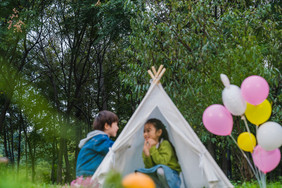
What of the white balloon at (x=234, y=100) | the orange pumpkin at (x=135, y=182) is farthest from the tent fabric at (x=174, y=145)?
the orange pumpkin at (x=135, y=182)

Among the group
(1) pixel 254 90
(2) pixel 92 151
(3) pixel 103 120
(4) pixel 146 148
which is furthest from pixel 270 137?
(2) pixel 92 151

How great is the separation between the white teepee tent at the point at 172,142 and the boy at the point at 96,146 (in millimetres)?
204

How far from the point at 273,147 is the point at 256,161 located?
35 cm

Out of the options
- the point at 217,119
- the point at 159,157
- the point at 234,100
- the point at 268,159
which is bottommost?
the point at 268,159

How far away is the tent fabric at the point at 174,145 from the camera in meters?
Result: 3.38

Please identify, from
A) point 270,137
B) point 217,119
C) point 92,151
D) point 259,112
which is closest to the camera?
point 270,137

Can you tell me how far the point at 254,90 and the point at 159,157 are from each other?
1467 millimetres

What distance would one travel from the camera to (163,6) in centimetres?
689

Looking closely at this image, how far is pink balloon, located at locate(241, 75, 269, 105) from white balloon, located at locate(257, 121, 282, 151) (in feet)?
1.06

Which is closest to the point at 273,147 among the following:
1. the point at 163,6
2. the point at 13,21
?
the point at 163,6

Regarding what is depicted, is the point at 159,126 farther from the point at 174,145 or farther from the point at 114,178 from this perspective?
the point at 114,178

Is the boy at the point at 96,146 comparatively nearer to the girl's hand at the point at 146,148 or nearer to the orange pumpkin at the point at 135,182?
the girl's hand at the point at 146,148

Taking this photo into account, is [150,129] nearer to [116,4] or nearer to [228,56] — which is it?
[228,56]

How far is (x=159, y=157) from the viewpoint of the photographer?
3.99 meters
